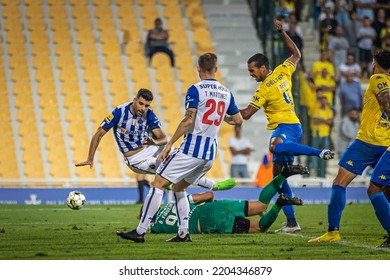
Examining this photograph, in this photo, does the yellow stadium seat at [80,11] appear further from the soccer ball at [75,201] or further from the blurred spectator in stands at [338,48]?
the soccer ball at [75,201]

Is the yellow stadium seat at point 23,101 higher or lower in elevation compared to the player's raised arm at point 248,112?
higher

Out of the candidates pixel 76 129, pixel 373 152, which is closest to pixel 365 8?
pixel 76 129

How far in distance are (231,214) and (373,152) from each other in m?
1.55

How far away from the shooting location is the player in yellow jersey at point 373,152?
813 centimetres

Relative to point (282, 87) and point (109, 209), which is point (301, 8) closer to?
point (109, 209)

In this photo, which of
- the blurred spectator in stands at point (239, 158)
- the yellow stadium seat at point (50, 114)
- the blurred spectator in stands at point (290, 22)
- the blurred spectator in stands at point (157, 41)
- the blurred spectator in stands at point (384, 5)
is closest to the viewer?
the blurred spectator in stands at point (239, 158)

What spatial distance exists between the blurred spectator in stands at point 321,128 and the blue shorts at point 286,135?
5.65 metres

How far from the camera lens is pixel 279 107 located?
378 inches

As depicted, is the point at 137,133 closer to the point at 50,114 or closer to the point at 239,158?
the point at 239,158

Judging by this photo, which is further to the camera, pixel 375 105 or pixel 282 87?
pixel 282 87

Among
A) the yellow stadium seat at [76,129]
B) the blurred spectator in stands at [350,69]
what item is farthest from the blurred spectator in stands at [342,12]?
the yellow stadium seat at [76,129]

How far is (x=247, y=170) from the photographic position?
16.3 metres

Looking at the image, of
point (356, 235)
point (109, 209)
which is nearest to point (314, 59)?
point (109, 209)
